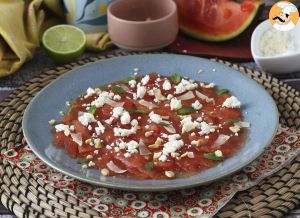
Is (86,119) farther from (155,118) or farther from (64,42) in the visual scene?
(64,42)

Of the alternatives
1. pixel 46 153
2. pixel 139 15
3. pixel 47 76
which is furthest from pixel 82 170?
pixel 139 15

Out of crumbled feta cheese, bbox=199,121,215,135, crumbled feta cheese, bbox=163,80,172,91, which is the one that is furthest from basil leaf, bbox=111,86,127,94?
crumbled feta cheese, bbox=199,121,215,135

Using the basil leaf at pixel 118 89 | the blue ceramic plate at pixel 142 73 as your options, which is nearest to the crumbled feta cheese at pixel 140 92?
the basil leaf at pixel 118 89

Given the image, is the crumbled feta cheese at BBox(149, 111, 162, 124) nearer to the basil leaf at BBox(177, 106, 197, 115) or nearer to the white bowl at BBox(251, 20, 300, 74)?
the basil leaf at BBox(177, 106, 197, 115)

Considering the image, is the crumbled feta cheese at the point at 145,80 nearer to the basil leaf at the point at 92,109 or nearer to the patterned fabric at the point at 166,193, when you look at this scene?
the basil leaf at the point at 92,109

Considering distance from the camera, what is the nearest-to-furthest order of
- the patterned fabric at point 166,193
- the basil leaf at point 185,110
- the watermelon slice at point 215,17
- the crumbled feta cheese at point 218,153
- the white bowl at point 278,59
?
the patterned fabric at point 166,193 → the crumbled feta cheese at point 218,153 → the basil leaf at point 185,110 → the white bowl at point 278,59 → the watermelon slice at point 215,17

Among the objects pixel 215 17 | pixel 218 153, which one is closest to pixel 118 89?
pixel 218 153
